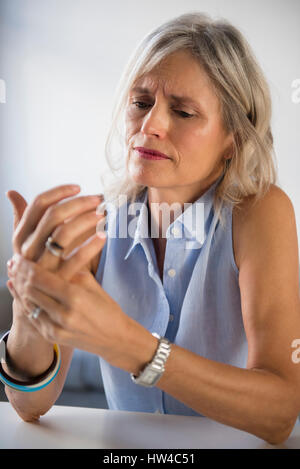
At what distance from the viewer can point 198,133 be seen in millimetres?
879

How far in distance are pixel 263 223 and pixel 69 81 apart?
6.12ft

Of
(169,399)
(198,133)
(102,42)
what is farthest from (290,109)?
(169,399)

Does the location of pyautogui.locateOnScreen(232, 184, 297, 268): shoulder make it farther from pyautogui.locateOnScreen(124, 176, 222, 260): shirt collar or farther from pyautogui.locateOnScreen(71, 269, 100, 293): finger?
pyautogui.locateOnScreen(71, 269, 100, 293): finger

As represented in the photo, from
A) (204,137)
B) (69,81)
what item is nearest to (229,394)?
(204,137)

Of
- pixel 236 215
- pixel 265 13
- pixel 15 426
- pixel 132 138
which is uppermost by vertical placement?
pixel 265 13

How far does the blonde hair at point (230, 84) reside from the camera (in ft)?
3.00

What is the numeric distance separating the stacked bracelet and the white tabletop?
0.16 feet

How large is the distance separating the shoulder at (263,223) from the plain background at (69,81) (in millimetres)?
1028

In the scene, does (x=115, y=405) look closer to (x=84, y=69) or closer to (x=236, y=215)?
(x=236, y=215)

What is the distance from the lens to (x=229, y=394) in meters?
0.66

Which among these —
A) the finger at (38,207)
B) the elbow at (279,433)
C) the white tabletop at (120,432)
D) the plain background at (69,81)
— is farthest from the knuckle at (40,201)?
the plain background at (69,81)

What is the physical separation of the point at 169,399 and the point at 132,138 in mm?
530

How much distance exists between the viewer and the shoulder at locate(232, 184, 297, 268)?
2.82ft

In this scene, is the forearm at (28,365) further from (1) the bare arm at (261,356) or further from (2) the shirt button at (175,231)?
(2) the shirt button at (175,231)
